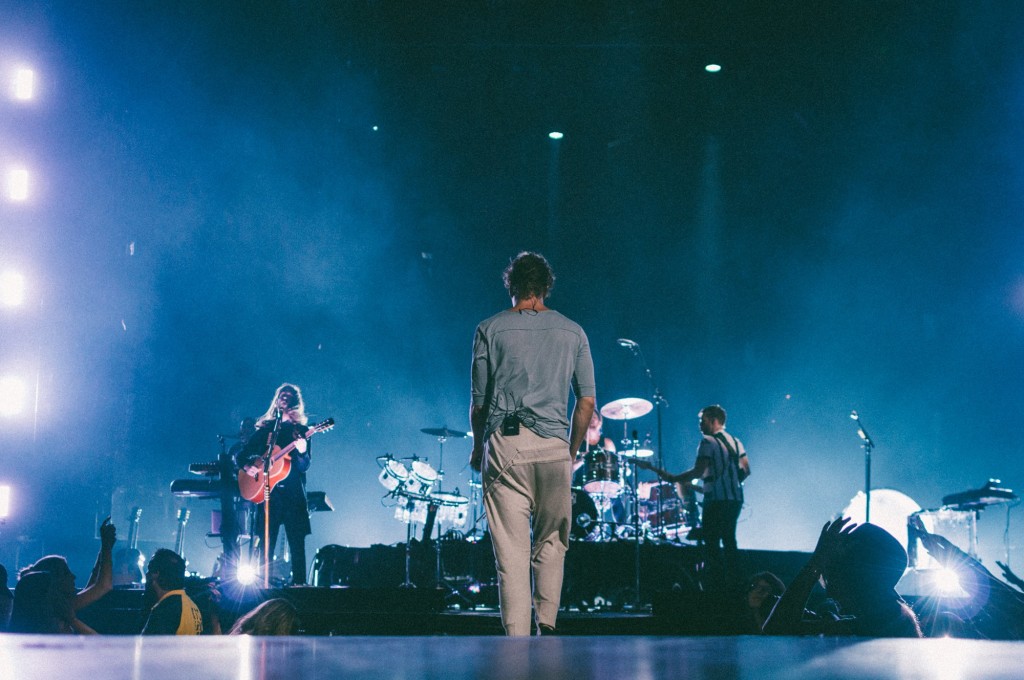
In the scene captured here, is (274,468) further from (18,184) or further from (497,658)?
(497,658)

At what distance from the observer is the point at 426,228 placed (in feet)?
31.6

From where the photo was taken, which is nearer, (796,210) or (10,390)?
(10,390)

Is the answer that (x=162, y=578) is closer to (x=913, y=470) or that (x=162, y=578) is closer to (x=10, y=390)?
(x=10, y=390)

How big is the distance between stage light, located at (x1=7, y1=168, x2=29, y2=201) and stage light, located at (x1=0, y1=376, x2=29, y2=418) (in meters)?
1.88

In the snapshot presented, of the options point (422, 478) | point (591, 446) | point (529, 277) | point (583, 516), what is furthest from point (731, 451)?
point (529, 277)

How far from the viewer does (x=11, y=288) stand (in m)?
8.06

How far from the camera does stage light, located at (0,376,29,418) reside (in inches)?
316

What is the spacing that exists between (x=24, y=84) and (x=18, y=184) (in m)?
1.05

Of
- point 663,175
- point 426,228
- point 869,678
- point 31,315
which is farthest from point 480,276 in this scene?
point 869,678

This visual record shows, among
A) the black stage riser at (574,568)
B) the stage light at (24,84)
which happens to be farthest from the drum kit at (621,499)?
the stage light at (24,84)

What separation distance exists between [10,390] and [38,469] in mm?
898

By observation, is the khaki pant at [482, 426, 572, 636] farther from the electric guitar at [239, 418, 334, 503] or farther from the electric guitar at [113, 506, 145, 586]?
the electric guitar at [113, 506, 145, 586]

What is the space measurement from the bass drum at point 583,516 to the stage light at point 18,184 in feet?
21.2

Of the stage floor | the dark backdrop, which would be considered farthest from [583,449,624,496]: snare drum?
the stage floor
